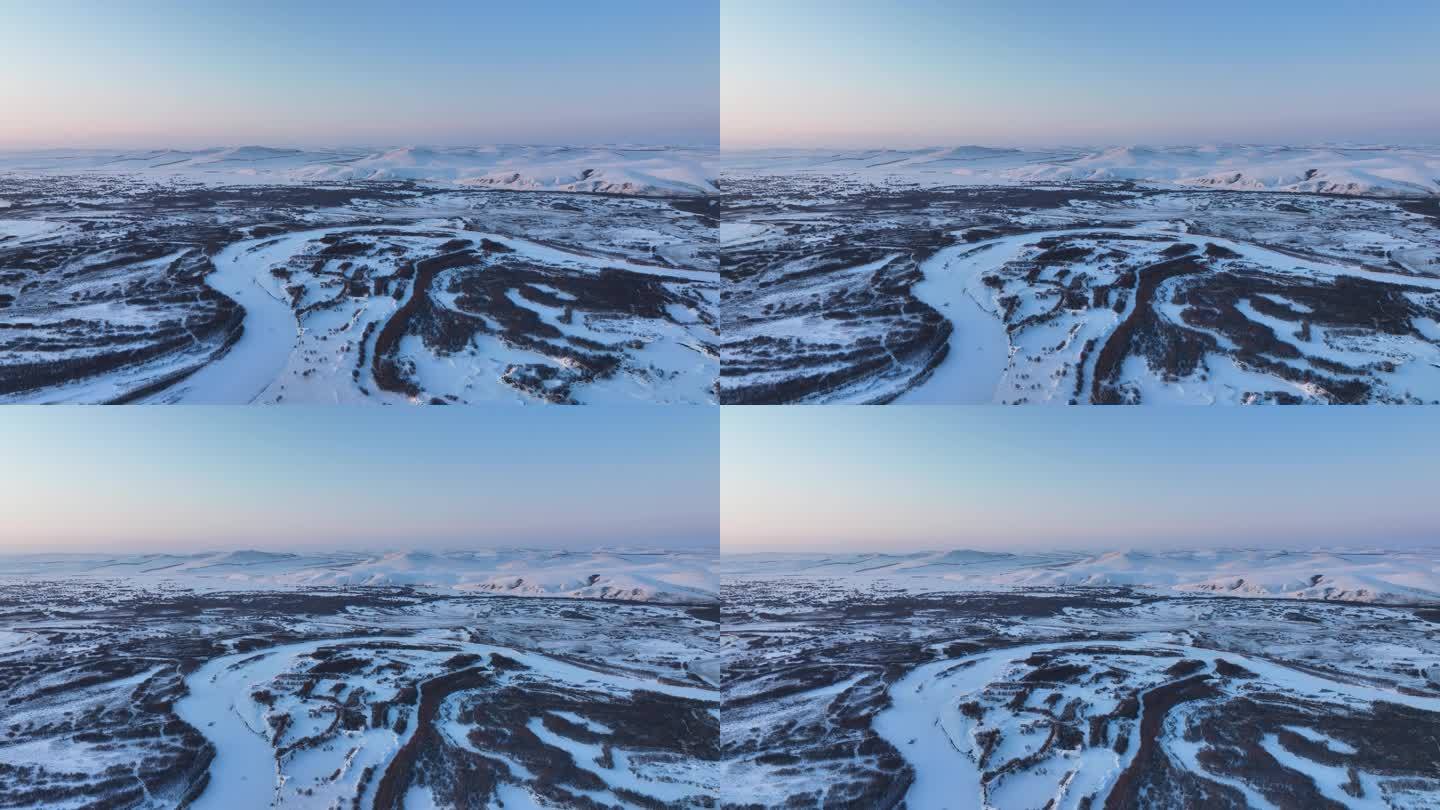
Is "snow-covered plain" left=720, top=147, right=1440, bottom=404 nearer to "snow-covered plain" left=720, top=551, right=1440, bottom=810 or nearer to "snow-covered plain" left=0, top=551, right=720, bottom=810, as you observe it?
"snow-covered plain" left=720, top=551, right=1440, bottom=810

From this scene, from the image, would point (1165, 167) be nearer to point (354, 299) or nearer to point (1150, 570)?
point (1150, 570)

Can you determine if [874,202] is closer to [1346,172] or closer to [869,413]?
[869,413]

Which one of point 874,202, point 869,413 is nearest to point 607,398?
point 869,413

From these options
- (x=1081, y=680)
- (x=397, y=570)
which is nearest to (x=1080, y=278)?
(x=1081, y=680)

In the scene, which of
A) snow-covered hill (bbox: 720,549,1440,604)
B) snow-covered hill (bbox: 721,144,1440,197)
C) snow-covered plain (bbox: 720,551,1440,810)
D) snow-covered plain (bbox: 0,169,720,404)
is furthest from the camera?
snow-covered hill (bbox: 721,144,1440,197)

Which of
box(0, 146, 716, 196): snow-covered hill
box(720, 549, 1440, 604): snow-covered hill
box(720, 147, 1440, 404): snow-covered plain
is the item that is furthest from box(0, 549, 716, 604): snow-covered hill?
box(0, 146, 716, 196): snow-covered hill

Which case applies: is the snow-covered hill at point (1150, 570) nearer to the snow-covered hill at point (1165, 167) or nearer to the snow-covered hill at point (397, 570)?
the snow-covered hill at point (397, 570)
